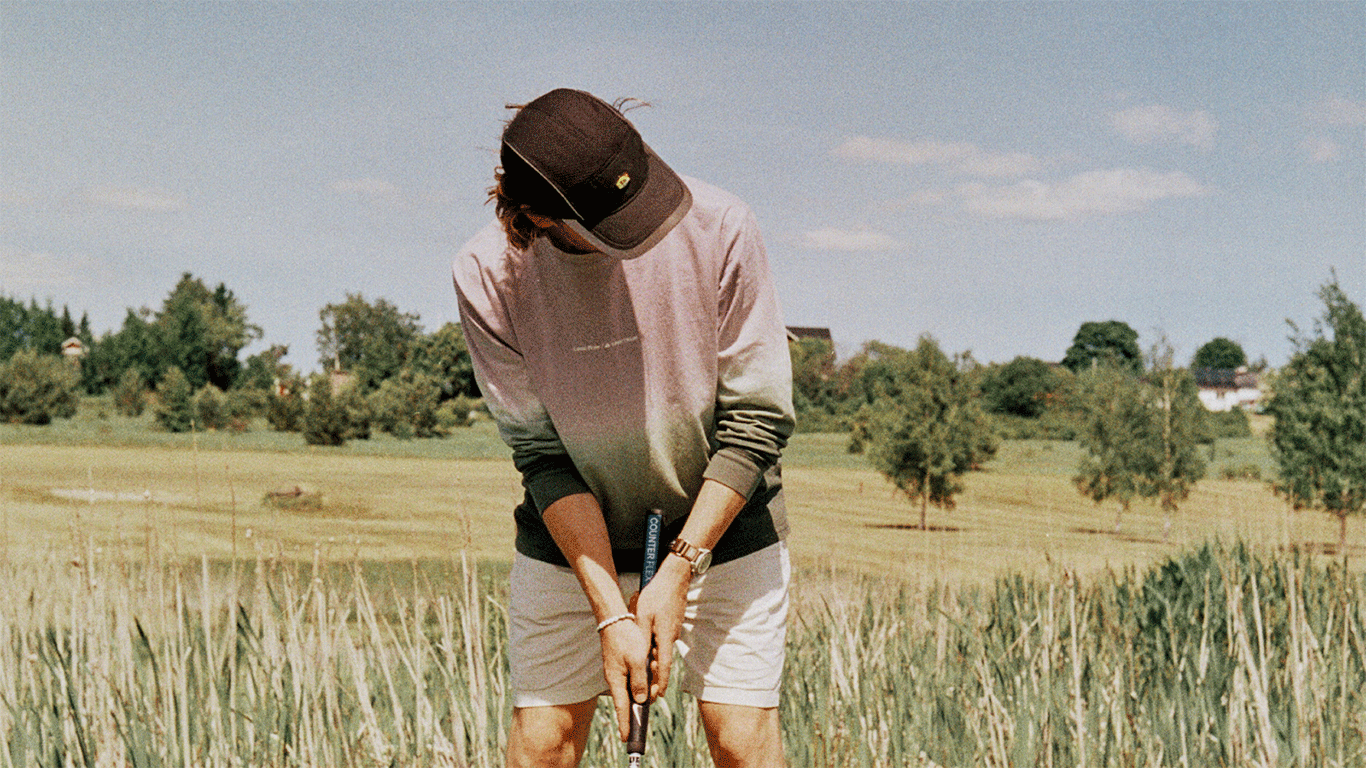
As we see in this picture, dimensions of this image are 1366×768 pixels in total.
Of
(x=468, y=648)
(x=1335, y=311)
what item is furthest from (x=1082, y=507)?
(x=468, y=648)

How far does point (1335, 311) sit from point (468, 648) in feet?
44.5

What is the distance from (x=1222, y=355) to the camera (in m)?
83.9

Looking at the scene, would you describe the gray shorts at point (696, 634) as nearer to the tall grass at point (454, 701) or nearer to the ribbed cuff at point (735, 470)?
the ribbed cuff at point (735, 470)

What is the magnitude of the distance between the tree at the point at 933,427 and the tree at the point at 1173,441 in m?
2.94

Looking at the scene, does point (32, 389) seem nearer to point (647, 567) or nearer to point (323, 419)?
point (323, 419)

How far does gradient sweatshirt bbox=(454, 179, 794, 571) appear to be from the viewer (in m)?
1.85

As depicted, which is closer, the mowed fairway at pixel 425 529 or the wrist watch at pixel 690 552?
the wrist watch at pixel 690 552

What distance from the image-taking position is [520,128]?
1678 mm

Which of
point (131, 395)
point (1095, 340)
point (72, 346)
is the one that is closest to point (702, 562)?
point (131, 395)

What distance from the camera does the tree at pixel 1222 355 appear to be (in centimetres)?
8369

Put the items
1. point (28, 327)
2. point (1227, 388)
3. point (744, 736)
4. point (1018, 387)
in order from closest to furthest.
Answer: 1. point (744, 736)
2. point (1018, 387)
3. point (28, 327)
4. point (1227, 388)

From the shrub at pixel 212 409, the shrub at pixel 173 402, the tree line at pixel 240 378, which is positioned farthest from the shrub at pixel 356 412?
the shrub at pixel 212 409

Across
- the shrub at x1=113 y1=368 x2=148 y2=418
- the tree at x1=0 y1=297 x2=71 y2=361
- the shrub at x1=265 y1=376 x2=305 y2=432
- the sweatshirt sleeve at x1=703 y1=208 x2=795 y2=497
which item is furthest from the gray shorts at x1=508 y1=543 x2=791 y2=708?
the tree at x1=0 y1=297 x2=71 y2=361

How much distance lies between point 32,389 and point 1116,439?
30686 millimetres
